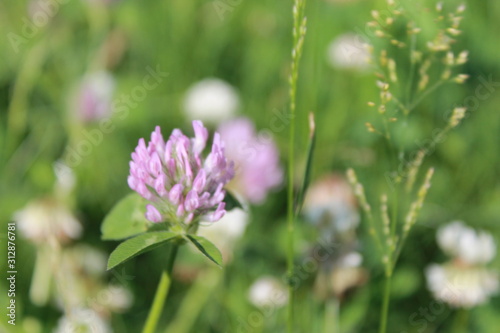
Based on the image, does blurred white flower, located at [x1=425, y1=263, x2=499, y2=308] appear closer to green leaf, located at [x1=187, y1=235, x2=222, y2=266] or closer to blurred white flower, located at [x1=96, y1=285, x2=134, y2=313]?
blurred white flower, located at [x1=96, y1=285, x2=134, y2=313]

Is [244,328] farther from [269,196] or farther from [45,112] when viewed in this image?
[45,112]

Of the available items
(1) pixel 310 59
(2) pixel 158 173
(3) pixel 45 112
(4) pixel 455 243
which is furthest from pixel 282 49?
(2) pixel 158 173

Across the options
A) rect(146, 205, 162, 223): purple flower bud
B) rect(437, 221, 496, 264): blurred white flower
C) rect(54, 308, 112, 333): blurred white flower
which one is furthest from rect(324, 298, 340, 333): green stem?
rect(146, 205, 162, 223): purple flower bud

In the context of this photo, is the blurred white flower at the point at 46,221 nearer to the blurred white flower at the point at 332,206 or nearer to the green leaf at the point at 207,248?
the blurred white flower at the point at 332,206

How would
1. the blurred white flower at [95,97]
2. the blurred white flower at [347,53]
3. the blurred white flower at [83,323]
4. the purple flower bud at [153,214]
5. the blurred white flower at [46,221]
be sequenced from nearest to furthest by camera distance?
the purple flower bud at [153,214] → the blurred white flower at [83,323] → the blurred white flower at [46,221] → the blurred white flower at [95,97] → the blurred white flower at [347,53]

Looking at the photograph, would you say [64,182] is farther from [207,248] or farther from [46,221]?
[207,248]

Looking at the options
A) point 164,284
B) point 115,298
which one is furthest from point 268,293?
point 164,284

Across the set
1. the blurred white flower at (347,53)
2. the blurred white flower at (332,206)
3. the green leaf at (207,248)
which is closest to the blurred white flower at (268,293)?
the blurred white flower at (332,206)
